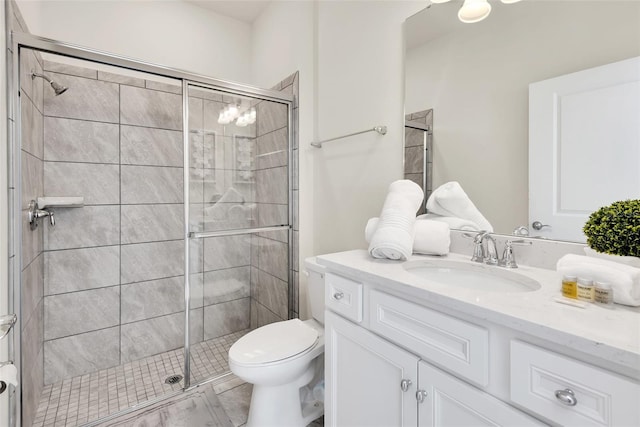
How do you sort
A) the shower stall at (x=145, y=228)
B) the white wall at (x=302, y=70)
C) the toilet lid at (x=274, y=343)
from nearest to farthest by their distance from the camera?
1. the toilet lid at (x=274, y=343)
2. the shower stall at (x=145, y=228)
3. the white wall at (x=302, y=70)

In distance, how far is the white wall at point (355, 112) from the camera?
5.04ft

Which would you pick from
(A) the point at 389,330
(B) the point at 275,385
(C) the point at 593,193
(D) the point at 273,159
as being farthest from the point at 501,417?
(D) the point at 273,159

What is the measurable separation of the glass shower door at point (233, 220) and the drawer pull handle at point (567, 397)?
1.75m

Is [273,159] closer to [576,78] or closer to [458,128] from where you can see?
[458,128]

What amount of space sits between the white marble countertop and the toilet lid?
632 millimetres

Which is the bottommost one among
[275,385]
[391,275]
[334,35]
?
[275,385]

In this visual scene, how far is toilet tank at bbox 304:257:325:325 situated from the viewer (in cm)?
160

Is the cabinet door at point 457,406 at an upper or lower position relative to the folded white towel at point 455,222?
lower

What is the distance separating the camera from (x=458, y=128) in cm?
130

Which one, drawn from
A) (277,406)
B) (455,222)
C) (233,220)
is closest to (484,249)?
(455,222)

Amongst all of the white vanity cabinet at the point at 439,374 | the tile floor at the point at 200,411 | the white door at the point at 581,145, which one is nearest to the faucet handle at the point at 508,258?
the white door at the point at 581,145

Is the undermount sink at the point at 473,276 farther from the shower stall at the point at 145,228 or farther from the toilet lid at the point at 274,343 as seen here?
the shower stall at the point at 145,228

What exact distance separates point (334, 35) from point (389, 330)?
1.77 meters

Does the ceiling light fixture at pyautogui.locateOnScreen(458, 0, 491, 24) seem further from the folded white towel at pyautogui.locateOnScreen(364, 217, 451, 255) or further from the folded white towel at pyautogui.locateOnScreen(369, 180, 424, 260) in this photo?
the folded white towel at pyautogui.locateOnScreen(364, 217, 451, 255)
